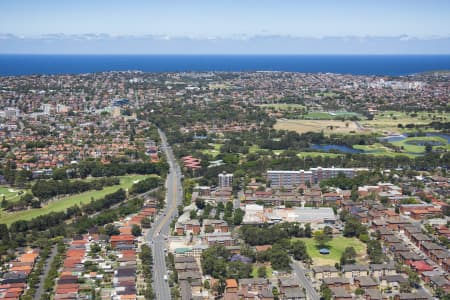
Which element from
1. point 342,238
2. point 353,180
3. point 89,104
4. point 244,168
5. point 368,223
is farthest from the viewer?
point 89,104

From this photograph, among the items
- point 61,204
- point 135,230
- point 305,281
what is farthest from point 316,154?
point 305,281

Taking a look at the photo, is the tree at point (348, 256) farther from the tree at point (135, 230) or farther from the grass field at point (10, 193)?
the grass field at point (10, 193)

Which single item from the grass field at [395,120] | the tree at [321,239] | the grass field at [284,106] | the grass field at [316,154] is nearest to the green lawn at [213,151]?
the grass field at [316,154]

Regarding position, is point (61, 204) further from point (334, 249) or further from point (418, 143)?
point (418, 143)

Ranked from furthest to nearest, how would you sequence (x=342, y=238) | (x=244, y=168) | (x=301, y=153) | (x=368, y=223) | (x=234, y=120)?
(x=234, y=120), (x=301, y=153), (x=244, y=168), (x=368, y=223), (x=342, y=238)

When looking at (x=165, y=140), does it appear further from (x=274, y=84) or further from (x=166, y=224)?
(x=274, y=84)

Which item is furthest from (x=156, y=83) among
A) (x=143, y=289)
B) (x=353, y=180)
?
(x=143, y=289)
